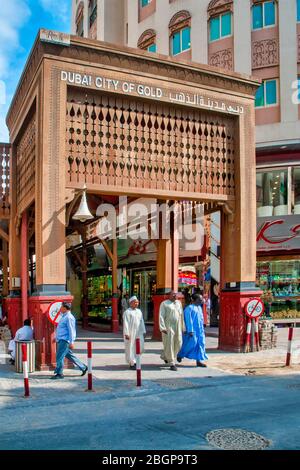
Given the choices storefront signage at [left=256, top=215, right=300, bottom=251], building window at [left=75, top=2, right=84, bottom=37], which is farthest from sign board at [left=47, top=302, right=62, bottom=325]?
building window at [left=75, top=2, right=84, bottom=37]

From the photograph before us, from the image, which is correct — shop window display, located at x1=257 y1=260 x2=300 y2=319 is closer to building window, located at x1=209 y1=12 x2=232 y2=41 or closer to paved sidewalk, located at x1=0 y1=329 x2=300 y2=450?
building window, located at x1=209 y1=12 x2=232 y2=41

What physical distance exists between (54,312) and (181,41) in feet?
69.9

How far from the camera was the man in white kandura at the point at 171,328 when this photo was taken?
12.4m

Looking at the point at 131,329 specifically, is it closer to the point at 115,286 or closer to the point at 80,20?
the point at 115,286

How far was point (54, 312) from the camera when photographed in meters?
12.1

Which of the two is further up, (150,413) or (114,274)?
(114,274)

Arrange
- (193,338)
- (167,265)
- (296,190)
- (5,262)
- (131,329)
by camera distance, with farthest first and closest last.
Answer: (296,190) → (5,262) → (167,265) → (193,338) → (131,329)

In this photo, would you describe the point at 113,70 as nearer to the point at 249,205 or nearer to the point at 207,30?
the point at 249,205

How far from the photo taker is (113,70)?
13461 mm

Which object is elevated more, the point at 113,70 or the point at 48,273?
the point at 113,70

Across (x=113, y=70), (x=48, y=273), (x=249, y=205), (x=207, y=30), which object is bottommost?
(x=48, y=273)

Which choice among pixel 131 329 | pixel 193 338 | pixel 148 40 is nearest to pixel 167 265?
pixel 193 338
